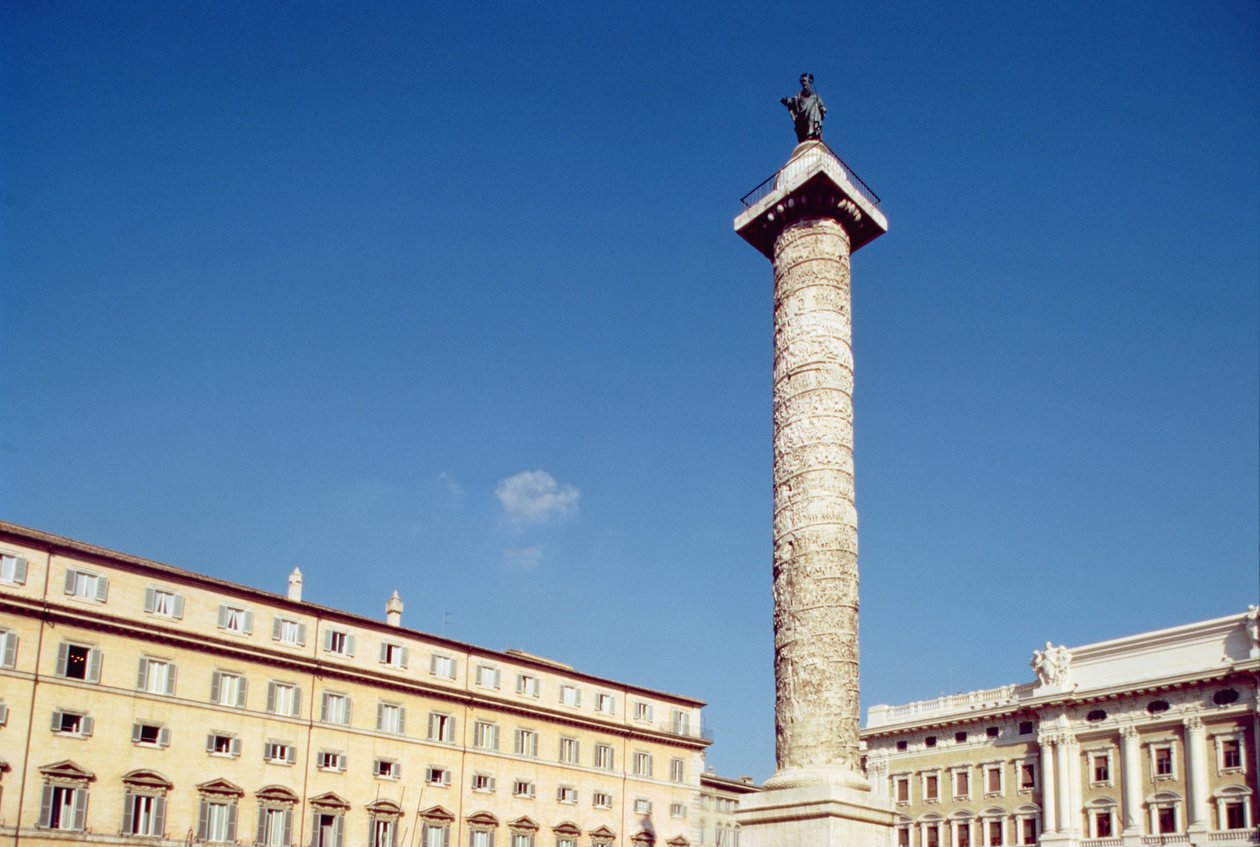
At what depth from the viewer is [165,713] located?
28.6 meters

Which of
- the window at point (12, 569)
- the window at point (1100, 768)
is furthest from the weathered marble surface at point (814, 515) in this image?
the window at point (1100, 768)

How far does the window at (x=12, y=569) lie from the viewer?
26.6 meters

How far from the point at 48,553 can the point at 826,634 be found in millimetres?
18269

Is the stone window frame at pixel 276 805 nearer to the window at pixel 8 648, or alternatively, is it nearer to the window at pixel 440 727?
the window at pixel 440 727

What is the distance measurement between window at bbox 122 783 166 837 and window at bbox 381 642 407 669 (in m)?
7.39

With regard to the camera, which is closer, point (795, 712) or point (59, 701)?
point (795, 712)

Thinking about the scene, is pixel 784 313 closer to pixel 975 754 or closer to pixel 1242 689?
pixel 1242 689

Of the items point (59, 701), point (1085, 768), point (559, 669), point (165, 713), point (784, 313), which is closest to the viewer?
point (784, 313)

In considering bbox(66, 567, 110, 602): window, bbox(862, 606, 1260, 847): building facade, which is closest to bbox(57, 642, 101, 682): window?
bbox(66, 567, 110, 602): window

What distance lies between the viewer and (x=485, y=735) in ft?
116

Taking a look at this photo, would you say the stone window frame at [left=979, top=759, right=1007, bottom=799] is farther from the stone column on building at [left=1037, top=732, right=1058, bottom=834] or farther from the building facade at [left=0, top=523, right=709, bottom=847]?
the building facade at [left=0, top=523, right=709, bottom=847]

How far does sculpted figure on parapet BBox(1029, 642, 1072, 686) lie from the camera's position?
42406 millimetres

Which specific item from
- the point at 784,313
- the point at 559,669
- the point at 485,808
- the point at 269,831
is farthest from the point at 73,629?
the point at 784,313

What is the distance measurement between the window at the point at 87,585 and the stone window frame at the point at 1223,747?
32123mm
